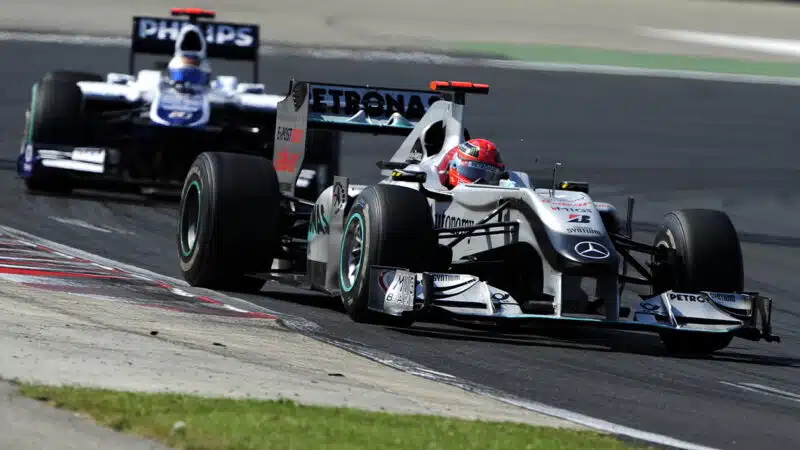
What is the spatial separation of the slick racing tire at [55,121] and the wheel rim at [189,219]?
7.60 metres

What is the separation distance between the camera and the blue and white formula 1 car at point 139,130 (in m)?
20.7

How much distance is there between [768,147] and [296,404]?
24244 mm

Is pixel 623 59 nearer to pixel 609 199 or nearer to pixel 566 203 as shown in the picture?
pixel 609 199

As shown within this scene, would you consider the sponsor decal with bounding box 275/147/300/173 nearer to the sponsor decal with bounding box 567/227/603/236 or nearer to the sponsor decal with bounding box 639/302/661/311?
the sponsor decal with bounding box 567/227/603/236

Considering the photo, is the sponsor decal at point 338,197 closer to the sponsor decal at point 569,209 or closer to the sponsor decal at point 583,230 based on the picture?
the sponsor decal at point 569,209

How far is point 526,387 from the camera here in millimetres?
9562

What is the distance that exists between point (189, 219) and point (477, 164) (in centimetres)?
264

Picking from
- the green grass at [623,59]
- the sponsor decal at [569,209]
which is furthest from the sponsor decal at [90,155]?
the green grass at [623,59]

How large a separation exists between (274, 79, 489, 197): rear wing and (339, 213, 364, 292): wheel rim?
5.94 feet

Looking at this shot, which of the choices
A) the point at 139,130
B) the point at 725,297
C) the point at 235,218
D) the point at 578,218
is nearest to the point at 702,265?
the point at 725,297

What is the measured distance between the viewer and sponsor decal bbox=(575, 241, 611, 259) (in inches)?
430

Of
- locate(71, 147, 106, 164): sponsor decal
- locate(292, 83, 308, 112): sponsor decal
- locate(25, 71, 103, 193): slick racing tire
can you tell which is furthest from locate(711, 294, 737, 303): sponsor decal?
locate(25, 71, 103, 193): slick racing tire

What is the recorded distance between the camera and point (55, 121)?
21.0 m

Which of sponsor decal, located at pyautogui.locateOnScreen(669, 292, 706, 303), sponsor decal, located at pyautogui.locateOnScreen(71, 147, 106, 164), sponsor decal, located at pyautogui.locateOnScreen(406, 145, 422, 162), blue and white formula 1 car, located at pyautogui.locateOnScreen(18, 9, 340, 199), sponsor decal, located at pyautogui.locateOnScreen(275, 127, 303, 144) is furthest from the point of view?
blue and white formula 1 car, located at pyautogui.locateOnScreen(18, 9, 340, 199)
